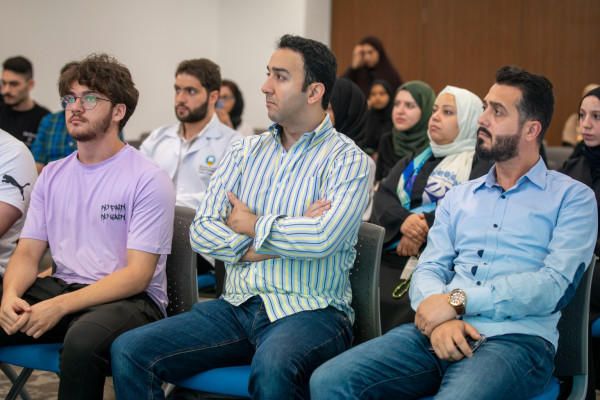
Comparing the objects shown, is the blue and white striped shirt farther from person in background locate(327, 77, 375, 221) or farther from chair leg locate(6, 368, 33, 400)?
person in background locate(327, 77, 375, 221)

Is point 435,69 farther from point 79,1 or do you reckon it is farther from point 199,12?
point 79,1

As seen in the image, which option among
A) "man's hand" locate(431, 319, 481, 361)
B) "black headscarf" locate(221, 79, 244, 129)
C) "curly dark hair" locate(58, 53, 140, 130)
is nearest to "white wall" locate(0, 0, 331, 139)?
"black headscarf" locate(221, 79, 244, 129)

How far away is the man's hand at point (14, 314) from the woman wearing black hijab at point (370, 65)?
173 inches

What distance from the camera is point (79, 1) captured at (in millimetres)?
7180

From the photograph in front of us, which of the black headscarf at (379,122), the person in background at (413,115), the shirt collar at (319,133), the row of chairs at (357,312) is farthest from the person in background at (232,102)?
the row of chairs at (357,312)

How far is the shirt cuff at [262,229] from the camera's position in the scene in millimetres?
2027

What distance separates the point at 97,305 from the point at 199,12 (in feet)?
20.0

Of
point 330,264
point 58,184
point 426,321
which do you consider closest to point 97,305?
point 58,184

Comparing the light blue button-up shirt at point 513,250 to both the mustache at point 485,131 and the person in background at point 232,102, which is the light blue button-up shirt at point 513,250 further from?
the person in background at point 232,102

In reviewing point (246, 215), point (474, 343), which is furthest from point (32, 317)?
point (474, 343)

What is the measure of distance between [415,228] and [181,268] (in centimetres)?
96

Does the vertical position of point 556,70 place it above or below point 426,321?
above

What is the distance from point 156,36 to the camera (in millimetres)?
7609

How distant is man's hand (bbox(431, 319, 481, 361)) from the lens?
5.91 feet
